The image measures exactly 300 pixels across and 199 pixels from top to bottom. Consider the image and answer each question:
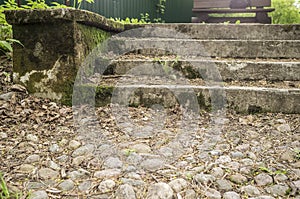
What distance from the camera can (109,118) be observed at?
1.95 meters

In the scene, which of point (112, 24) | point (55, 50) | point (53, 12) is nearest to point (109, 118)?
point (55, 50)

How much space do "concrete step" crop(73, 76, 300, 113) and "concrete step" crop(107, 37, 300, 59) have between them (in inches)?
28.7

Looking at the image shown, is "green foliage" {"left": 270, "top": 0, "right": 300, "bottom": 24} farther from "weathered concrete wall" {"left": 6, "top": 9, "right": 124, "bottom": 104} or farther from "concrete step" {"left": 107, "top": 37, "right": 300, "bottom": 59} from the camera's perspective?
"weathered concrete wall" {"left": 6, "top": 9, "right": 124, "bottom": 104}

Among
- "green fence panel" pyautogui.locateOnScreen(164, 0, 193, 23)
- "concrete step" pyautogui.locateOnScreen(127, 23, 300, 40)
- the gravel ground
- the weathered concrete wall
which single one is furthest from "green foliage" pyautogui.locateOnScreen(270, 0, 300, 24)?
the weathered concrete wall

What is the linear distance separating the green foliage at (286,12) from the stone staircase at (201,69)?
14.7 feet

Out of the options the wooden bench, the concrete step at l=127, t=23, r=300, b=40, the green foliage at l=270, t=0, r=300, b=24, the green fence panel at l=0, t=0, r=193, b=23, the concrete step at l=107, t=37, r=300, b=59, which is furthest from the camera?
the green foliage at l=270, t=0, r=300, b=24

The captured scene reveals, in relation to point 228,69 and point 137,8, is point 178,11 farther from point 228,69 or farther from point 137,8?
point 228,69

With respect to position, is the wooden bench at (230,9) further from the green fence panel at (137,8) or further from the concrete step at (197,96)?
the concrete step at (197,96)

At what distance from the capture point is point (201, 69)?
2.46 meters

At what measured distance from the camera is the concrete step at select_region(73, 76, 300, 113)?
2.07 m

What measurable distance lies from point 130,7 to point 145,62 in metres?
2.90

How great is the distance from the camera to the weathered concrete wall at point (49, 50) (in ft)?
6.55

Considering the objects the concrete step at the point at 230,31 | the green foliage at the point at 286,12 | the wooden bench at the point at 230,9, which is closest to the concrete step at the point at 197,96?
the concrete step at the point at 230,31

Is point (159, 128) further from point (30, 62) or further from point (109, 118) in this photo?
point (30, 62)
